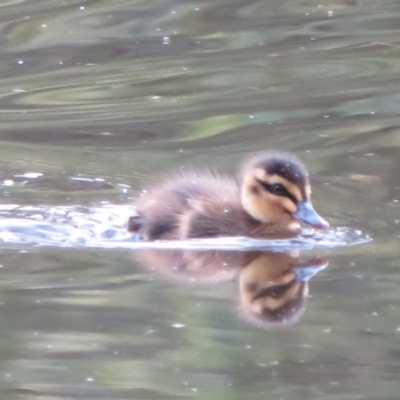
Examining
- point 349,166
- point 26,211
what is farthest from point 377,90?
point 26,211

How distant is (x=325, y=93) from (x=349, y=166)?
51.1 inches

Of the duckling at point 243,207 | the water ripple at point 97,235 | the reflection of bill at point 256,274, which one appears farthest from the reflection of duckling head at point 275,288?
the duckling at point 243,207

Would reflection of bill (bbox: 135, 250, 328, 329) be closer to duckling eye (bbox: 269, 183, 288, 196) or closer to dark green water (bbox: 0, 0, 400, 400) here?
dark green water (bbox: 0, 0, 400, 400)

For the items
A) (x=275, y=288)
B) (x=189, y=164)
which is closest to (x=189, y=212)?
(x=275, y=288)

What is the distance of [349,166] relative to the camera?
5660 mm

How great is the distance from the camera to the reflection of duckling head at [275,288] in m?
3.85

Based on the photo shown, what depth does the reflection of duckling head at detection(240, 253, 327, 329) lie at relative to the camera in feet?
12.6

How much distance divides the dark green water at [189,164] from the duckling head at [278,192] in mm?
190

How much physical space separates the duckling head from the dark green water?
0.19m

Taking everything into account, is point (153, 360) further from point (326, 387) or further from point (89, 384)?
point (326, 387)

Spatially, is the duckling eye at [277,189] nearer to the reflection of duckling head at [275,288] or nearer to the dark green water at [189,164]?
the dark green water at [189,164]

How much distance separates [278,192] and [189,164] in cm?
93

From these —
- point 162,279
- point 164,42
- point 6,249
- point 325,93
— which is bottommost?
point 162,279

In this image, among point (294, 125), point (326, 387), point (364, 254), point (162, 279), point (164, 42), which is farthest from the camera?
point (164, 42)
